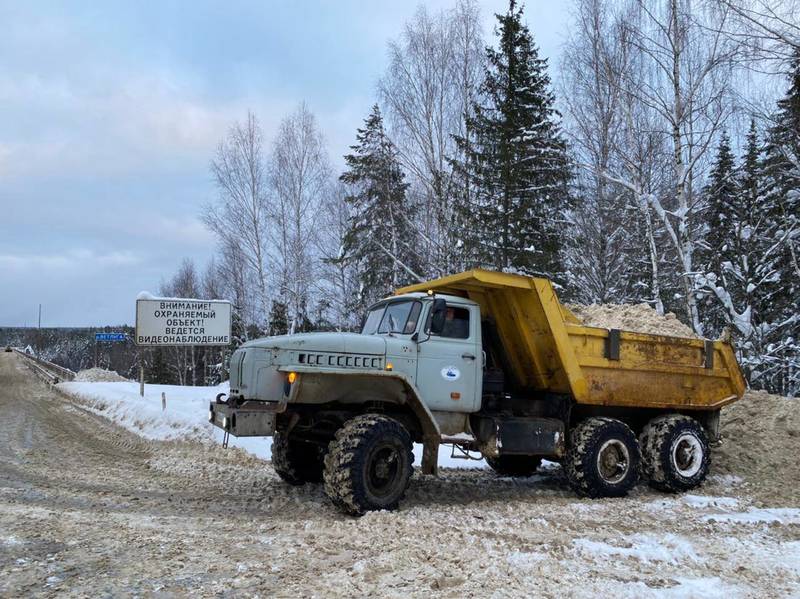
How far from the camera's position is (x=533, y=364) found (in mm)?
8594

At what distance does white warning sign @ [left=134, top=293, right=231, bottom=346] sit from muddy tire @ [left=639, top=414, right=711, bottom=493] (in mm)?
12338

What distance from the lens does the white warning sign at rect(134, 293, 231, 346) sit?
56.8 ft

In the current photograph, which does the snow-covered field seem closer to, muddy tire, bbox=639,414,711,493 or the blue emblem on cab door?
muddy tire, bbox=639,414,711,493

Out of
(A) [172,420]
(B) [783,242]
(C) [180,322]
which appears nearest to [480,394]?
(A) [172,420]

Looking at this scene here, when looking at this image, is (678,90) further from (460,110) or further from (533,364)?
(533,364)

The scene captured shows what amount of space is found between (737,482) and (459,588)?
→ 6299mm

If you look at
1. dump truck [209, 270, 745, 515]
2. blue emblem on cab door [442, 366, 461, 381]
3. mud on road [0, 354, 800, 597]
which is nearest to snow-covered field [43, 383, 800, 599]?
mud on road [0, 354, 800, 597]

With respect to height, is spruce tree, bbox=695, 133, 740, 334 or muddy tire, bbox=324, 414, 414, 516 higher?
spruce tree, bbox=695, 133, 740, 334

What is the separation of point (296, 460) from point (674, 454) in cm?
500

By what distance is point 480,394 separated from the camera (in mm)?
7906

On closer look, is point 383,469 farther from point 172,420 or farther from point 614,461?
point 172,420

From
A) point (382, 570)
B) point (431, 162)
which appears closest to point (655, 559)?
point (382, 570)

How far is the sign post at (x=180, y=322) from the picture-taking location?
1731 centimetres

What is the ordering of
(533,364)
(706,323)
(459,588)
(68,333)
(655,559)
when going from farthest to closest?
(68,333) → (706,323) → (533,364) → (655,559) → (459,588)
